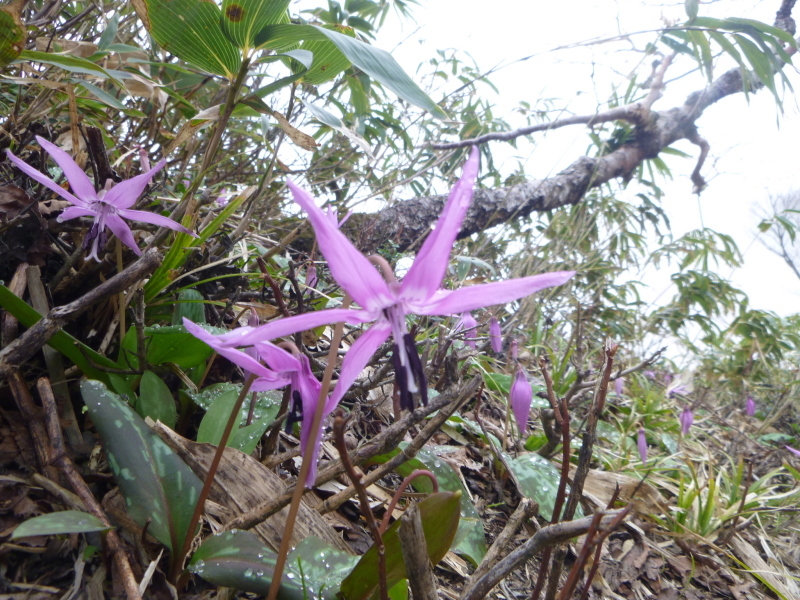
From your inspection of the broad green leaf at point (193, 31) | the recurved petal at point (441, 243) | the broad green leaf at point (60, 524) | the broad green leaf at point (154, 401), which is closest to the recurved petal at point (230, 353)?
the recurved petal at point (441, 243)

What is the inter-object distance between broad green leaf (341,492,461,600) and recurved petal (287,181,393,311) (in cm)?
32

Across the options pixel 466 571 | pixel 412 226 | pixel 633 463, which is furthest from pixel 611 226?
pixel 466 571

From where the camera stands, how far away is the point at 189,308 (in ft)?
4.75

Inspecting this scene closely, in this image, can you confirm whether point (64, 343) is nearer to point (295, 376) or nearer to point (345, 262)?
point (295, 376)

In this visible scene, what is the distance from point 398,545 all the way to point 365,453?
183 mm

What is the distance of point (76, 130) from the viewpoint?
1403 millimetres

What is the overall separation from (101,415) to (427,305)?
728 mm

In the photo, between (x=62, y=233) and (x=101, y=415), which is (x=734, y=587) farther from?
(x=62, y=233)

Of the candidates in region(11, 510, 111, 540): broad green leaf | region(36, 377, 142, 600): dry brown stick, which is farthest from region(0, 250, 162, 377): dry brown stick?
region(11, 510, 111, 540): broad green leaf

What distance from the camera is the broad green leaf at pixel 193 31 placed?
3.51ft

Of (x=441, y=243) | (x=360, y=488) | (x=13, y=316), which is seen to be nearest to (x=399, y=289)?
(x=441, y=243)

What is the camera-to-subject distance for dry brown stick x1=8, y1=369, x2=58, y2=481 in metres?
0.96

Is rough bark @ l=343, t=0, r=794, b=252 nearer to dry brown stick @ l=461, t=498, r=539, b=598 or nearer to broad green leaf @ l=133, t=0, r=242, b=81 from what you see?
broad green leaf @ l=133, t=0, r=242, b=81

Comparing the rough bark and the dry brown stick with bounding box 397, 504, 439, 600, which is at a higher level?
the rough bark
